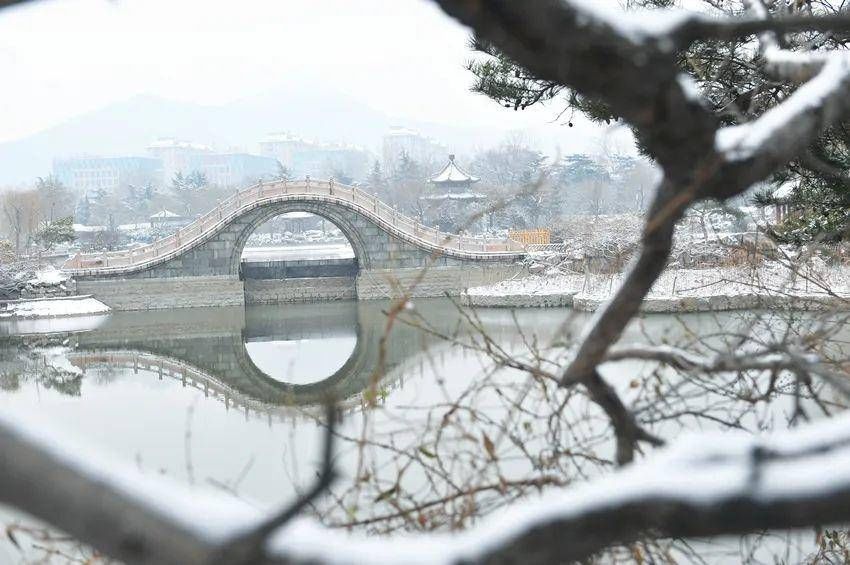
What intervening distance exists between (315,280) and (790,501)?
69.3ft

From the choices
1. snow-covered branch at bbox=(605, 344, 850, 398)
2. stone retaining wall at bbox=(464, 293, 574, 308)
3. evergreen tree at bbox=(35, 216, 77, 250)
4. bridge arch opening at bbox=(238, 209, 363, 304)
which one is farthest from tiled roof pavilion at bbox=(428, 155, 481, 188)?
snow-covered branch at bbox=(605, 344, 850, 398)

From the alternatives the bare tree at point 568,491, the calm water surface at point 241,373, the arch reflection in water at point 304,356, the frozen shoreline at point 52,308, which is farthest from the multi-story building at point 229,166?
the bare tree at point 568,491

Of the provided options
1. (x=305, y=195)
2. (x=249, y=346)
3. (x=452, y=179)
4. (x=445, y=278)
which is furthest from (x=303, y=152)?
(x=249, y=346)

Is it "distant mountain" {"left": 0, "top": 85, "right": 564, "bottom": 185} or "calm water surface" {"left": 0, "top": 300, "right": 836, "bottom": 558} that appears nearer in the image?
"calm water surface" {"left": 0, "top": 300, "right": 836, "bottom": 558}

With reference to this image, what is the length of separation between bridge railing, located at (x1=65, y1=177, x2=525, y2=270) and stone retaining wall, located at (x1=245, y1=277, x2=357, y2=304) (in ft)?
5.71

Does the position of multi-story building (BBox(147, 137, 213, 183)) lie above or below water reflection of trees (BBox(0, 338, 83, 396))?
above

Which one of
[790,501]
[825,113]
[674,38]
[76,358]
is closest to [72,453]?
[790,501]

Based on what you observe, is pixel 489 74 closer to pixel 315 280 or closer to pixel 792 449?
pixel 792 449

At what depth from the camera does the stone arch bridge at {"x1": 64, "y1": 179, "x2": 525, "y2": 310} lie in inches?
833

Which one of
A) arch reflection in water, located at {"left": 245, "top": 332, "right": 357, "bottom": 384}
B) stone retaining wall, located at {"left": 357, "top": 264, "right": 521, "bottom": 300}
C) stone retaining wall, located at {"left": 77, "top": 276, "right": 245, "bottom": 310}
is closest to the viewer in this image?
arch reflection in water, located at {"left": 245, "top": 332, "right": 357, "bottom": 384}

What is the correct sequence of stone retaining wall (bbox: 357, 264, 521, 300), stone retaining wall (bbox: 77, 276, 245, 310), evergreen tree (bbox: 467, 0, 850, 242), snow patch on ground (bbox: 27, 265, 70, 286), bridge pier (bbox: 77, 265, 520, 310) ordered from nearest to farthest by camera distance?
evergreen tree (bbox: 467, 0, 850, 242) → snow patch on ground (bbox: 27, 265, 70, 286) → stone retaining wall (bbox: 77, 276, 245, 310) → bridge pier (bbox: 77, 265, 520, 310) → stone retaining wall (bbox: 357, 264, 521, 300)

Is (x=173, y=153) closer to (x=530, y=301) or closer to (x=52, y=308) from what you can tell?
(x=52, y=308)

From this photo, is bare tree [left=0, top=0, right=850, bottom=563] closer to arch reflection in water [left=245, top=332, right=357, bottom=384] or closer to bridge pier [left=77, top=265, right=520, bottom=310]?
arch reflection in water [left=245, top=332, right=357, bottom=384]

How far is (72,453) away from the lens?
89 centimetres
